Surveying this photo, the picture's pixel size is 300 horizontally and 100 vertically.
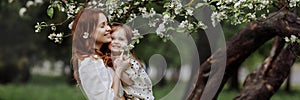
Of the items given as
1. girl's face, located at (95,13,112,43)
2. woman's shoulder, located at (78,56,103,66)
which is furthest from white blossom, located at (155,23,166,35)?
woman's shoulder, located at (78,56,103,66)

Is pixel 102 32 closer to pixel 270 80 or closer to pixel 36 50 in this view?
pixel 270 80

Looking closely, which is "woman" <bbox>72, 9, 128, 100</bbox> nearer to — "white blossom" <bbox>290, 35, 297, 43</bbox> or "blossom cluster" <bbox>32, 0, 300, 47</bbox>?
"blossom cluster" <bbox>32, 0, 300, 47</bbox>

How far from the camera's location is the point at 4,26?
26.5 metres

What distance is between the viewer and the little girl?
4402 millimetres

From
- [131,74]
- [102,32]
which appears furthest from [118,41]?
[131,74]

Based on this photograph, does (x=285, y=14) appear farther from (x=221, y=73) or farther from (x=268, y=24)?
(x=221, y=73)

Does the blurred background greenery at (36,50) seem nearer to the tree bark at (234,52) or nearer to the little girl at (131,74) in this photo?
the tree bark at (234,52)

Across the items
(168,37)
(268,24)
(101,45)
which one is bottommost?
(268,24)

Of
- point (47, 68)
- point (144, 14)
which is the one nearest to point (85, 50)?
point (144, 14)

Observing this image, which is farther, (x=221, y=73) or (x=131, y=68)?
(x=221, y=73)

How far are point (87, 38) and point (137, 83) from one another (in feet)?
1.36

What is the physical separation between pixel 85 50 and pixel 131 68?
298mm

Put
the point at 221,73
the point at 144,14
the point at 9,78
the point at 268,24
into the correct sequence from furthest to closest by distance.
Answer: the point at 9,78
the point at 221,73
the point at 268,24
the point at 144,14

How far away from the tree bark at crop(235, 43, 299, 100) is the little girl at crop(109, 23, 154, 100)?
3198 mm
